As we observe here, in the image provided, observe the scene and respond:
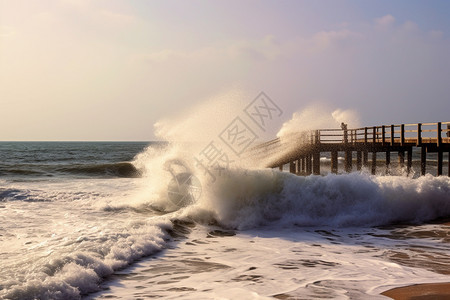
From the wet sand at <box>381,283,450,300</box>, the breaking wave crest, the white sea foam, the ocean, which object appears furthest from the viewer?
the breaking wave crest

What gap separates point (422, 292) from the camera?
253 inches

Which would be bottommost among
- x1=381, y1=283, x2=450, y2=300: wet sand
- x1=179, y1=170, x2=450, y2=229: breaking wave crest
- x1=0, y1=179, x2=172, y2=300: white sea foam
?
x1=381, y1=283, x2=450, y2=300: wet sand

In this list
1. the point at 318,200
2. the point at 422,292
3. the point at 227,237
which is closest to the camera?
the point at 422,292

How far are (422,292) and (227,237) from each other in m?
5.55

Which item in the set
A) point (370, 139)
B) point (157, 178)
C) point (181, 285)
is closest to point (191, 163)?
point (157, 178)

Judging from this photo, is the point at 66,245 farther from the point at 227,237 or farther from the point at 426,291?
the point at 426,291

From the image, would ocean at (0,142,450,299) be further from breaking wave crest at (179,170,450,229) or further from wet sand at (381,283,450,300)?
wet sand at (381,283,450,300)

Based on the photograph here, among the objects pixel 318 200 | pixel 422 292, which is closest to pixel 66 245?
pixel 422 292

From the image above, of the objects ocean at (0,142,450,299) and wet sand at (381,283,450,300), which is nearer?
wet sand at (381,283,450,300)

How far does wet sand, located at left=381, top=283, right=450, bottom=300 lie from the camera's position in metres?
6.23

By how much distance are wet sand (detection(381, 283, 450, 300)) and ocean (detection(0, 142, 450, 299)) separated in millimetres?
238

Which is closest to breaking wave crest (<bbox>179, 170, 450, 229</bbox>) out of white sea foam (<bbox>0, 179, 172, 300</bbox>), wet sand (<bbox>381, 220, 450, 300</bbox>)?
white sea foam (<bbox>0, 179, 172, 300</bbox>)

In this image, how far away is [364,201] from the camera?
14133mm

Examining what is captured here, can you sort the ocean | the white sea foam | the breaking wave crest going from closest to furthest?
the white sea foam → the ocean → the breaking wave crest
